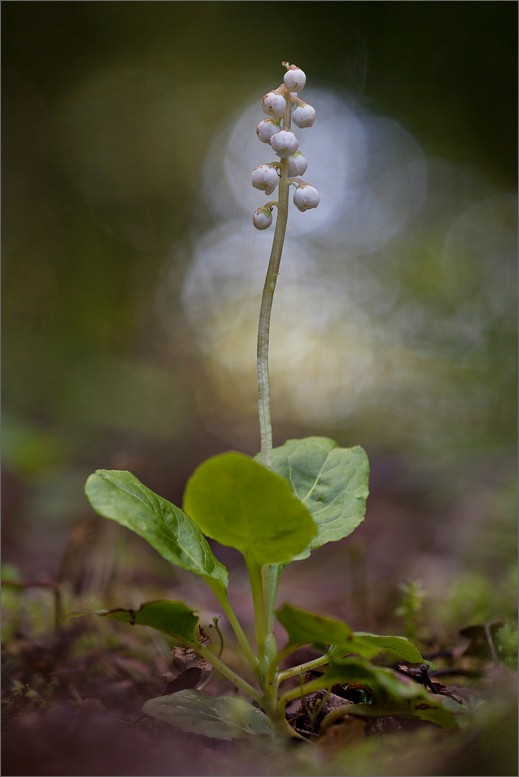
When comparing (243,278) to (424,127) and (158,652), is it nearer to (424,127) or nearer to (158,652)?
(424,127)

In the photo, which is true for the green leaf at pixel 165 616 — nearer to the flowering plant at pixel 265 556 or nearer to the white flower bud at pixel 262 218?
the flowering plant at pixel 265 556

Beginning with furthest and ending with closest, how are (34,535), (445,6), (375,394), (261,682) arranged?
(375,394) < (445,6) < (34,535) < (261,682)

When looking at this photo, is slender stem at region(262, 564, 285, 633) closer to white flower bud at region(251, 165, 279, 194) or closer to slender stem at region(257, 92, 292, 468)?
slender stem at region(257, 92, 292, 468)

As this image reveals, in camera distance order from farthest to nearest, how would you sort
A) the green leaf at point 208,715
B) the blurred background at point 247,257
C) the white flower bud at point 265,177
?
the blurred background at point 247,257 < the white flower bud at point 265,177 < the green leaf at point 208,715

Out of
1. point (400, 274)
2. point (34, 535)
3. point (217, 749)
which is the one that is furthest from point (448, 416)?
point (217, 749)

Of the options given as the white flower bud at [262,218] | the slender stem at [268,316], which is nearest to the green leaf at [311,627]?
the slender stem at [268,316]

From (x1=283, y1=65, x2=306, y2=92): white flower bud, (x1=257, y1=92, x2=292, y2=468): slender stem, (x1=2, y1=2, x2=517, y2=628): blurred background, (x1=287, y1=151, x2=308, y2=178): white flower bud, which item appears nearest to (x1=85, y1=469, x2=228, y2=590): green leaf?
(x1=257, y1=92, x2=292, y2=468): slender stem
